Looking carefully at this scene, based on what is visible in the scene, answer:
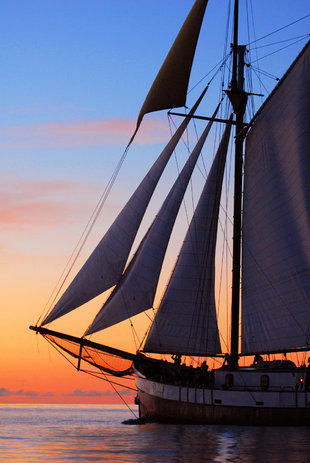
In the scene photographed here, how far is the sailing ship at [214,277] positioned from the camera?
4028 centimetres

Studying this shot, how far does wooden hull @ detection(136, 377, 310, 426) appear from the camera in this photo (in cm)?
3875

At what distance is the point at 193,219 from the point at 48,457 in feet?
70.9

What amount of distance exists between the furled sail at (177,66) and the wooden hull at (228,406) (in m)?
15.4

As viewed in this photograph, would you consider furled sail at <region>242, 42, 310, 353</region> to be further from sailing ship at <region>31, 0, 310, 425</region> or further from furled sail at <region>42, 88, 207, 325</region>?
furled sail at <region>42, 88, 207, 325</region>

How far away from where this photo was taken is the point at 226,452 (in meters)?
27.2

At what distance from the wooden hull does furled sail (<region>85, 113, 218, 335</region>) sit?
4281 millimetres

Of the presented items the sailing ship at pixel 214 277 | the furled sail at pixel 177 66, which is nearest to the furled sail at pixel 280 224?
the sailing ship at pixel 214 277

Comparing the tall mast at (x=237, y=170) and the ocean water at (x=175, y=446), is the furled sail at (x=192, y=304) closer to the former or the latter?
the tall mast at (x=237, y=170)

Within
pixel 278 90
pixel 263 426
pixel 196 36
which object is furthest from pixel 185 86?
pixel 263 426

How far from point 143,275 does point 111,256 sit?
81.1 inches

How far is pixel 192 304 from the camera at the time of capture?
44.5 metres

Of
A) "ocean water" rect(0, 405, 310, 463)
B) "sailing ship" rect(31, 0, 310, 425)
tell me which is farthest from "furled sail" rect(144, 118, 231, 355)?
"ocean water" rect(0, 405, 310, 463)

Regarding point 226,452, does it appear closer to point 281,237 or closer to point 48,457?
point 48,457

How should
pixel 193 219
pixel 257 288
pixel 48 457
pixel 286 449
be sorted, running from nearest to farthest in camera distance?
pixel 48 457 → pixel 286 449 → pixel 257 288 → pixel 193 219
